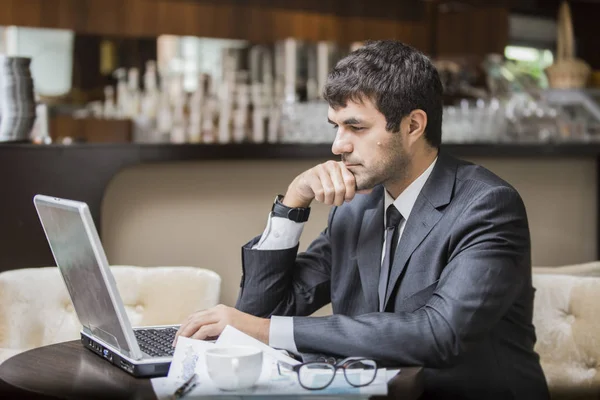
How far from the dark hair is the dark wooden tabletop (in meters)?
0.54

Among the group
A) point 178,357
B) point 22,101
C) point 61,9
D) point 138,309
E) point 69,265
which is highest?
point 61,9

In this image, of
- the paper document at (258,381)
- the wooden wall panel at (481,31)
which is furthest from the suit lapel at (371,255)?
the wooden wall panel at (481,31)

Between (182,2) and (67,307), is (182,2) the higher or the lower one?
the higher one

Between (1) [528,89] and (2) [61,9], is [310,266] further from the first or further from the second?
(2) [61,9]

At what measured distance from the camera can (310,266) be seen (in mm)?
2018

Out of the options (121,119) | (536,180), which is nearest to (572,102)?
(536,180)

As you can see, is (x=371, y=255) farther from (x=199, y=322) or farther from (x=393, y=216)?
(x=199, y=322)

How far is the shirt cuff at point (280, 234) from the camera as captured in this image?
188 cm

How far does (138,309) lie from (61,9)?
3854mm

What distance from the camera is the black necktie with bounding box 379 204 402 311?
1798 millimetres

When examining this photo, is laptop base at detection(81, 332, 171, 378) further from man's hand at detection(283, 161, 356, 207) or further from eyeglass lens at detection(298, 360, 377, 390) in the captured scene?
man's hand at detection(283, 161, 356, 207)

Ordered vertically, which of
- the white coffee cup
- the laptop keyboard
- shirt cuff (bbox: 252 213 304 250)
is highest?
shirt cuff (bbox: 252 213 304 250)

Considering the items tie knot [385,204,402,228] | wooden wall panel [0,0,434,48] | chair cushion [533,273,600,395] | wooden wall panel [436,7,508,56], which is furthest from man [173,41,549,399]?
→ wooden wall panel [436,7,508,56]

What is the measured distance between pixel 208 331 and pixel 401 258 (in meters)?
0.42
